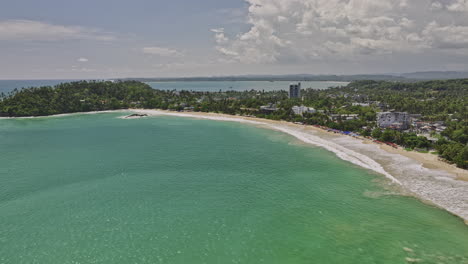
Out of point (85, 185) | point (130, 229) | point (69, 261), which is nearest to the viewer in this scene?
point (69, 261)

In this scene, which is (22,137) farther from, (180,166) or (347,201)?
(347,201)

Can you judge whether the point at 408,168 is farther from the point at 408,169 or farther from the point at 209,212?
the point at 209,212

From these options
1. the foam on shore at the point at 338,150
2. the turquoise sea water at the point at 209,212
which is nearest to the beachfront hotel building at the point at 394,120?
the foam on shore at the point at 338,150

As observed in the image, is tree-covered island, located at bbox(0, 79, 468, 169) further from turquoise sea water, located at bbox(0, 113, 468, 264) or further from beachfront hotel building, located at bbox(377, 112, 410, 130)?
turquoise sea water, located at bbox(0, 113, 468, 264)

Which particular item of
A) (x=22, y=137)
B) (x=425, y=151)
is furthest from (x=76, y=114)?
(x=425, y=151)

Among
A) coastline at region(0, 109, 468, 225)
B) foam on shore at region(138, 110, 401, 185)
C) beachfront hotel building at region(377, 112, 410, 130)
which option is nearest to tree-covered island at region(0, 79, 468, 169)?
beachfront hotel building at region(377, 112, 410, 130)

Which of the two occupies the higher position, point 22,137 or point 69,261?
point 22,137

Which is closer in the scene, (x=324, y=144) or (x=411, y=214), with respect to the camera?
(x=411, y=214)
